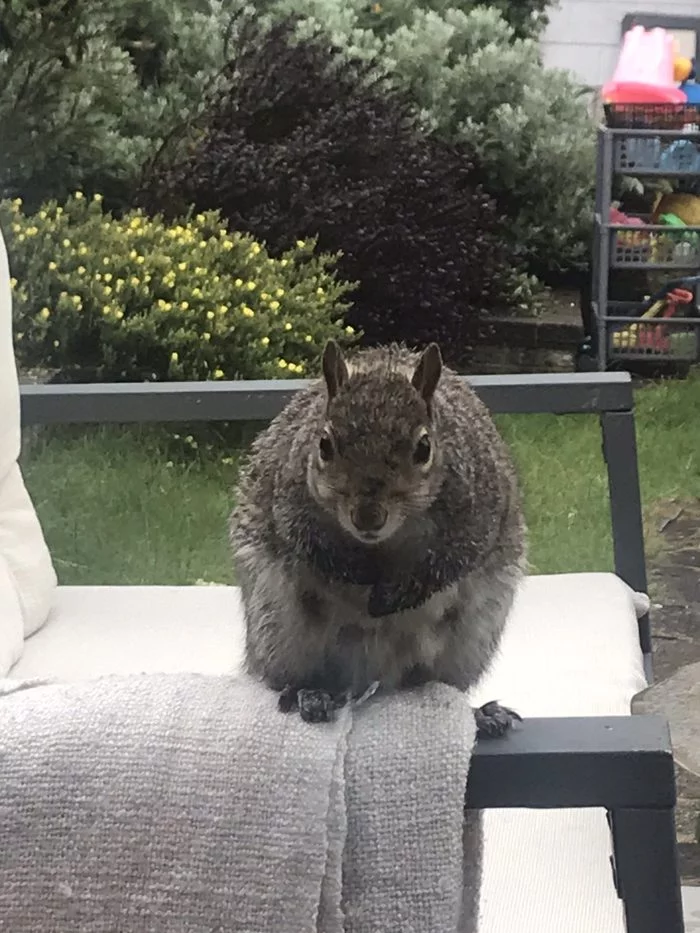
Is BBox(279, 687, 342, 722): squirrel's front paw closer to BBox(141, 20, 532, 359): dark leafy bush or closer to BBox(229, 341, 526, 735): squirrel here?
BBox(229, 341, 526, 735): squirrel

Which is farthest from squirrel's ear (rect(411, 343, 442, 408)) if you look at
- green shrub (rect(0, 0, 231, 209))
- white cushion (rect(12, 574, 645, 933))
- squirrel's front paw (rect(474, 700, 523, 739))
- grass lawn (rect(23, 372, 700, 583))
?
green shrub (rect(0, 0, 231, 209))

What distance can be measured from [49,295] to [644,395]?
1.06m

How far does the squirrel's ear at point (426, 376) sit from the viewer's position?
2.59ft

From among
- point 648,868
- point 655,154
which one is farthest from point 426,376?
point 655,154

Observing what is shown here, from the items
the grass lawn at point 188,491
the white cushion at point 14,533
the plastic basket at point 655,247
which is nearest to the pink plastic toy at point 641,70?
the plastic basket at point 655,247

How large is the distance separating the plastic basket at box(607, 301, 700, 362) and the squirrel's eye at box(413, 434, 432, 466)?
140 cm

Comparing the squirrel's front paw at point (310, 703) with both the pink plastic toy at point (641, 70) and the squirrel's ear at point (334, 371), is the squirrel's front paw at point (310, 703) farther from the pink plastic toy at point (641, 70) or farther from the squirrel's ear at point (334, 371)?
the pink plastic toy at point (641, 70)

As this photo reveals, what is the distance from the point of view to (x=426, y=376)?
80 cm

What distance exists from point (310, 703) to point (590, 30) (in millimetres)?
1586

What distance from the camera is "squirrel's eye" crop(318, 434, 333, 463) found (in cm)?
77

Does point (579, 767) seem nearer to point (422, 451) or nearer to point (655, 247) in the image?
point (422, 451)

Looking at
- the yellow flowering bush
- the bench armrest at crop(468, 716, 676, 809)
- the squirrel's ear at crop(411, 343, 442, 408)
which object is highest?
the squirrel's ear at crop(411, 343, 442, 408)

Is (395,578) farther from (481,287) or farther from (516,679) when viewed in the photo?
(481,287)

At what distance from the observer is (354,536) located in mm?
778
